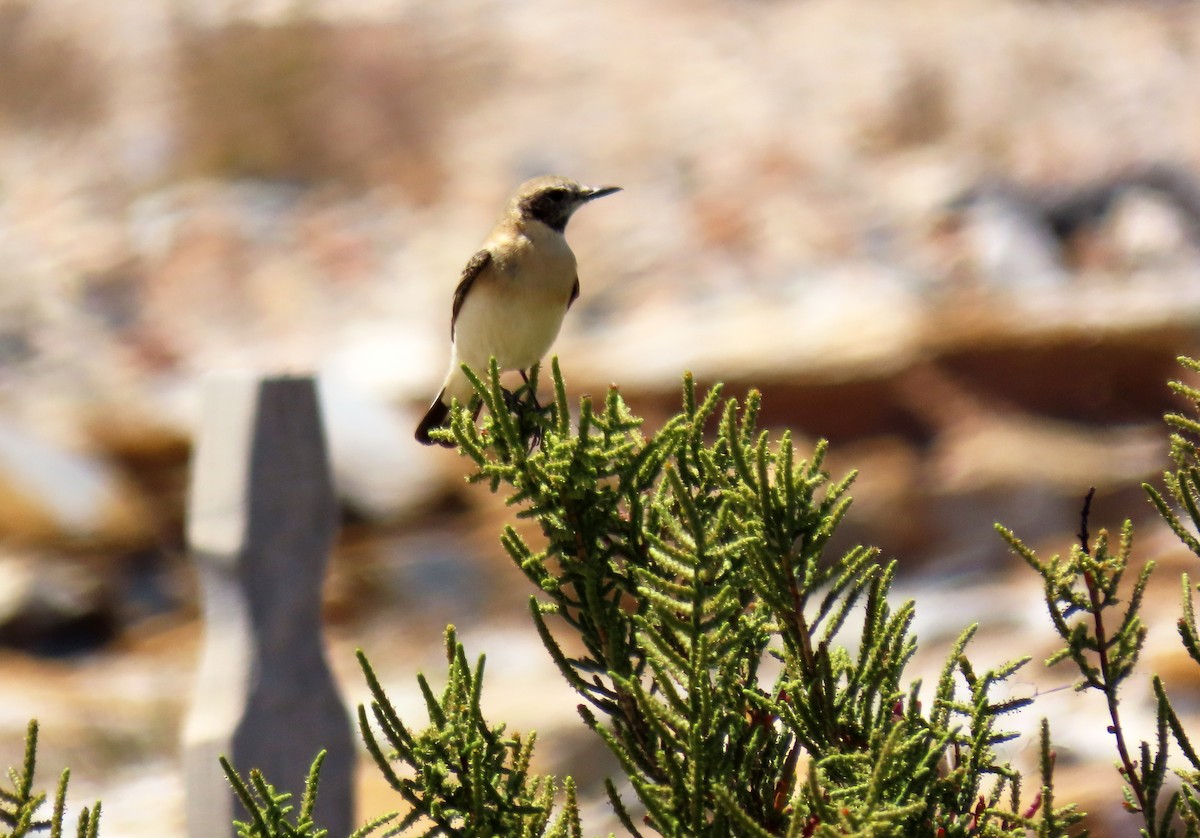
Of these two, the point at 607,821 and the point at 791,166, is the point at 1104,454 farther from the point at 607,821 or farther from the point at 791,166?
the point at 607,821

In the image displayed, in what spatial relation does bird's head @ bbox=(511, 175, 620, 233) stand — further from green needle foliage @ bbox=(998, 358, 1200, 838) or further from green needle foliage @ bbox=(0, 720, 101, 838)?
green needle foliage @ bbox=(0, 720, 101, 838)

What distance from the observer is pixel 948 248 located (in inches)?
369

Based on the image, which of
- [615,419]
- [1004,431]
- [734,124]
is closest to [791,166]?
[734,124]

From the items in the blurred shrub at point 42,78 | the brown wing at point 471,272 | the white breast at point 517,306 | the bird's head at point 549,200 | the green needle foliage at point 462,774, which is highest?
the blurred shrub at point 42,78

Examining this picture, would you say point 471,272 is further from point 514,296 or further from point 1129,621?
point 1129,621

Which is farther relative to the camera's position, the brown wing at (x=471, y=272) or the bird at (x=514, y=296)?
the brown wing at (x=471, y=272)

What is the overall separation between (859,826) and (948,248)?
8311 mm

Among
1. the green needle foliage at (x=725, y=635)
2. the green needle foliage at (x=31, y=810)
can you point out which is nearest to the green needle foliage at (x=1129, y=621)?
the green needle foliage at (x=725, y=635)

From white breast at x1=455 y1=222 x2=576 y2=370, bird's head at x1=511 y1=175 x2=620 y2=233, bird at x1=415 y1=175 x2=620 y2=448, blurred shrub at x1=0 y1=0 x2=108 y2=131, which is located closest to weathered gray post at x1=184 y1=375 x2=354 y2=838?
bird at x1=415 y1=175 x2=620 y2=448

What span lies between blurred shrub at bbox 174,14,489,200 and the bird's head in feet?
21.0

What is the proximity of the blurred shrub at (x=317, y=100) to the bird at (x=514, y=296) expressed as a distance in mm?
6519

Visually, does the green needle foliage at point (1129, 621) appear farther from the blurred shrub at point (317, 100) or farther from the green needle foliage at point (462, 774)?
the blurred shrub at point (317, 100)

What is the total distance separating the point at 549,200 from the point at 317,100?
695 cm

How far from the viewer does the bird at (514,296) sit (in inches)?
138
